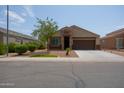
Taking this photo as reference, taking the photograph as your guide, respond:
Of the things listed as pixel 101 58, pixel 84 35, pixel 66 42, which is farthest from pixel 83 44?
pixel 101 58

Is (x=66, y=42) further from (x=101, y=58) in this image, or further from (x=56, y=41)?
(x=101, y=58)

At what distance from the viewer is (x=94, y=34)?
38281mm

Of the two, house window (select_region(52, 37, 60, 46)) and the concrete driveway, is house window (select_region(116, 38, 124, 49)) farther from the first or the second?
the concrete driveway

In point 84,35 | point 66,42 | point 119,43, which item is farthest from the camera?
point 66,42

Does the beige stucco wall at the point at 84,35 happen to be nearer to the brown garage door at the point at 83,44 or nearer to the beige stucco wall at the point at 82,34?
the beige stucco wall at the point at 82,34

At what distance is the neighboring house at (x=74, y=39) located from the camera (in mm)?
37750

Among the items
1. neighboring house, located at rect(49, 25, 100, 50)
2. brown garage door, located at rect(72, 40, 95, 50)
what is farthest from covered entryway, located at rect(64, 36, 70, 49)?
brown garage door, located at rect(72, 40, 95, 50)

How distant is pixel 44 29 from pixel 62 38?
1306 cm

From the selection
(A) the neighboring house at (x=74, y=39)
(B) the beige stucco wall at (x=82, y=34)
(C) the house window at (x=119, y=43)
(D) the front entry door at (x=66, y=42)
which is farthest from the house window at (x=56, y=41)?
(C) the house window at (x=119, y=43)

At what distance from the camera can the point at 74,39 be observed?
38500mm
